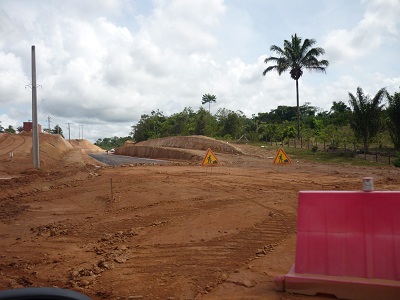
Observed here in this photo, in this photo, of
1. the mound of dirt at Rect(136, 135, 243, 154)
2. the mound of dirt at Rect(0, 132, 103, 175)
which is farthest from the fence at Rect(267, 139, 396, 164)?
the mound of dirt at Rect(0, 132, 103, 175)

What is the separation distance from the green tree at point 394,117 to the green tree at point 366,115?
0.72 meters

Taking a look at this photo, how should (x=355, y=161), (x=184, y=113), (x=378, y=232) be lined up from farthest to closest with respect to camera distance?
(x=184, y=113) < (x=355, y=161) < (x=378, y=232)

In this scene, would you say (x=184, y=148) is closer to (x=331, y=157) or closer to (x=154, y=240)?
(x=331, y=157)

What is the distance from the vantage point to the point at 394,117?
99.8 feet

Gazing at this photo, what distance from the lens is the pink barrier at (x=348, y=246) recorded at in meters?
4.12

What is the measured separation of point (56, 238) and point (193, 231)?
270 cm

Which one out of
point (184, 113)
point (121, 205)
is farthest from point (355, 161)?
point (184, 113)

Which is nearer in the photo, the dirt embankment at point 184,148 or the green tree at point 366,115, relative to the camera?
the green tree at point 366,115

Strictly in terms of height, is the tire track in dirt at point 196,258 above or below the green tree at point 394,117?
below

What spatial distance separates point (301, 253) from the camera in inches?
176

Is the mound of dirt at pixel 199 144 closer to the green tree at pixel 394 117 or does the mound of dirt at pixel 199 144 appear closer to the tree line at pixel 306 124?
the tree line at pixel 306 124

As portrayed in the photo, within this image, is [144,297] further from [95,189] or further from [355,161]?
[355,161]

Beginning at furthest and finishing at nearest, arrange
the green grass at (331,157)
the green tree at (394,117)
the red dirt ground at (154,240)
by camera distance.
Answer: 1. the green tree at (394,117)
2. the green grass at (331,157)
3. the red dirt ground at (154,240)

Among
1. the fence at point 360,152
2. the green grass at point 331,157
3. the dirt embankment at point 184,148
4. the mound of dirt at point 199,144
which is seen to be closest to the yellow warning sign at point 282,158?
the green grass at point 331,157
